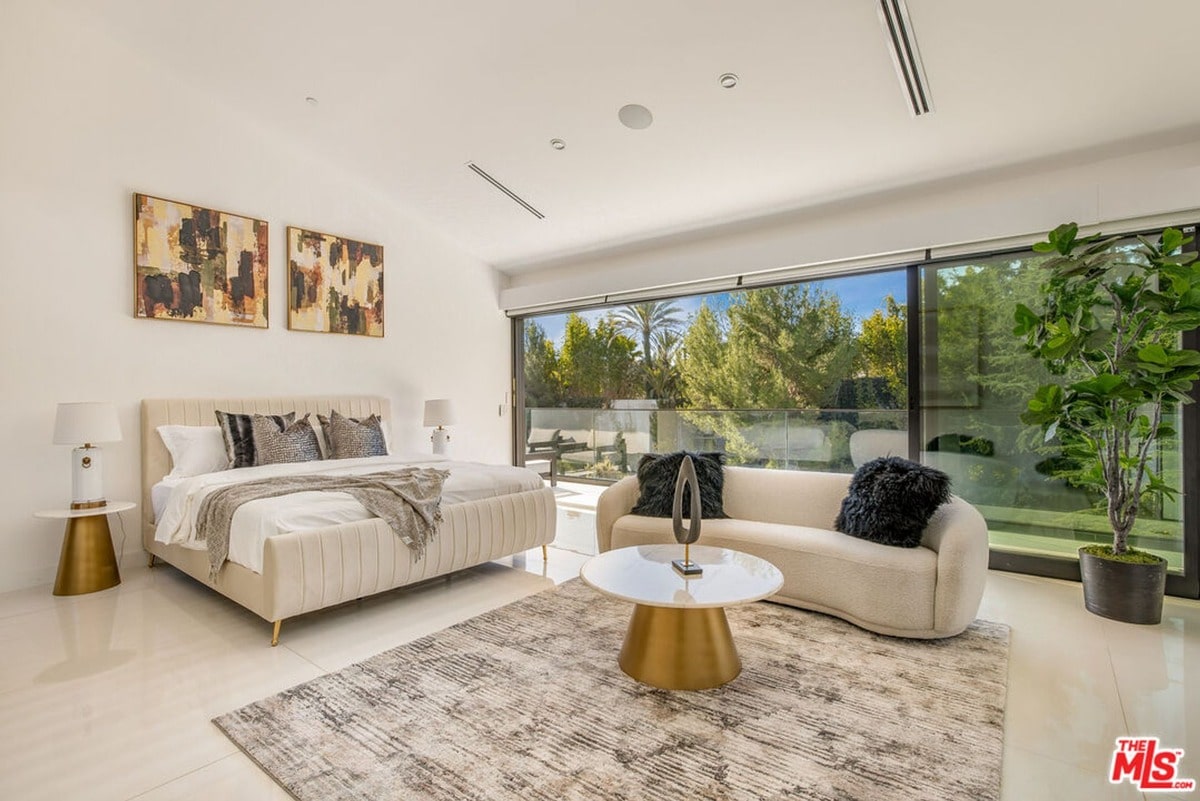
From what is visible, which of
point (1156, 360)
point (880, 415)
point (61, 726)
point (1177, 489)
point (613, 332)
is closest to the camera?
point (61, 726)

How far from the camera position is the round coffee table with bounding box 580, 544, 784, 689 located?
224cm

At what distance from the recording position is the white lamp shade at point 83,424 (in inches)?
135

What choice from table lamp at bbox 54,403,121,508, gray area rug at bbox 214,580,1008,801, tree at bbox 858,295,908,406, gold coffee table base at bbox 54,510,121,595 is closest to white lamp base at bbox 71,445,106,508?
table lamp at bbox 54,403,121,508

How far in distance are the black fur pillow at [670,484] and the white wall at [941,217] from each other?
1840 millimetres

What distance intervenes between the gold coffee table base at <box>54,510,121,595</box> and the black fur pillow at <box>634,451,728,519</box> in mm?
3317

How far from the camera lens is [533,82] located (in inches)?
145

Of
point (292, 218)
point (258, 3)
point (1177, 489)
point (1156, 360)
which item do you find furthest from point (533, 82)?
point (1177, 489)

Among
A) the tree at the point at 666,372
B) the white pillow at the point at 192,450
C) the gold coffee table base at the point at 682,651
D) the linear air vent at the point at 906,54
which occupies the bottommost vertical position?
the gold coffee table base at the point at 682,651

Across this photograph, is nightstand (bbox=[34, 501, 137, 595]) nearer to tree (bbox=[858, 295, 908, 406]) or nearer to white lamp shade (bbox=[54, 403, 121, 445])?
white lamp shade (bbox=[54, 403, 121, 445])

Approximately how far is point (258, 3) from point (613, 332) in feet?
12.6

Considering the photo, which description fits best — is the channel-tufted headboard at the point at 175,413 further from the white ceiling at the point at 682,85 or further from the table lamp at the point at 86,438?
the white ceiling at the point at 682,85

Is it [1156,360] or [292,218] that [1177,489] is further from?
[292,218]

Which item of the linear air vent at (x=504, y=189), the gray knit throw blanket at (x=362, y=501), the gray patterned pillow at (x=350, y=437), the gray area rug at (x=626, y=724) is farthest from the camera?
the linear air vent at (x=504, y=189)

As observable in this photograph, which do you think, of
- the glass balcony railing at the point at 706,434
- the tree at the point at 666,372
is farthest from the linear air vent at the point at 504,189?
the glass balcony railing at the point at 706,434
